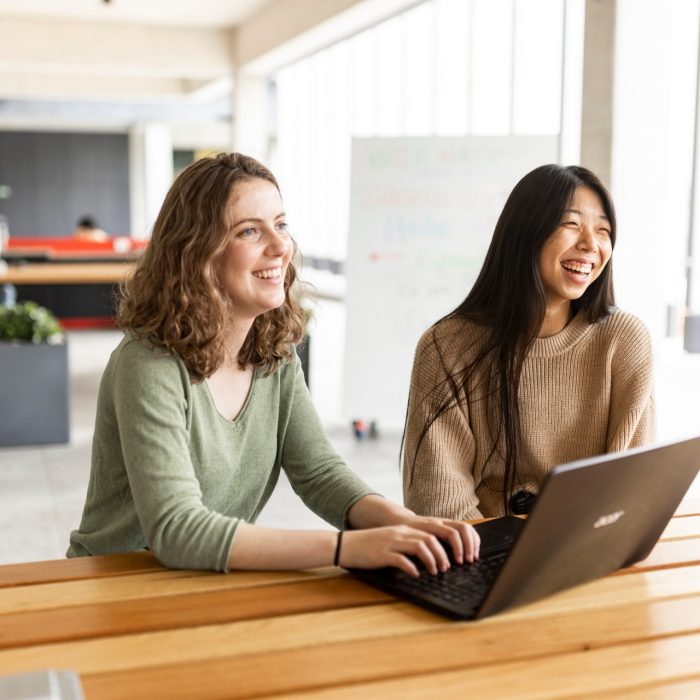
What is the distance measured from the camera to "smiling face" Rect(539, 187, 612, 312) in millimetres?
2002

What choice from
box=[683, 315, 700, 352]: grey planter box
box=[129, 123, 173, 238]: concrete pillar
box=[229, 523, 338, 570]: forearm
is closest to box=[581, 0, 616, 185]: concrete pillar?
box=[683, 315, 700, 352]: grey planter box

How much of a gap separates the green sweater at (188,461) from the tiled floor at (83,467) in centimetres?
109

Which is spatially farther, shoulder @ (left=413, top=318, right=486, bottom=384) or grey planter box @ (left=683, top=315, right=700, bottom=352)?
grey planter box @ (left=683, top=315, right=700, bottom=352)

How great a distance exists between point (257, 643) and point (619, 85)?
373 cm

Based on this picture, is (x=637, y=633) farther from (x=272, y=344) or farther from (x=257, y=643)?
(x=272, y=344)

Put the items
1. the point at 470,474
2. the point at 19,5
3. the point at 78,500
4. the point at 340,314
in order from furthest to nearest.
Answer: the point at 340,314 < the point at 19,5 < the point at 78,500 < the point at 470,474

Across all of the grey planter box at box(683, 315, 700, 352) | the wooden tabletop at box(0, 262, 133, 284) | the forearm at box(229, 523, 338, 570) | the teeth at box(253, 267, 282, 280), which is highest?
the teeth at box(253, 267, 282, 280)

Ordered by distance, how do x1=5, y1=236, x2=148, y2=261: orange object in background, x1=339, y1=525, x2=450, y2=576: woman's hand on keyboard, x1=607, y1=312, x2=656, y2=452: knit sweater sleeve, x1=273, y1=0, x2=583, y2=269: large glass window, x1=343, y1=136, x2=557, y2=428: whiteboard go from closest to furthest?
x1=339, y1=525, x2=450, y2=576: woman's hand on keyboard, x1=607, y1=312, x2=656, y2=452: knit sweater sleeve, x1=343, y1=136, x2=557, y2=428: whiteboard, x1=273, y1=0, x2=583, y2=269: large glass window, x1=5, y1=236, x2=148, y2=261: orange object in background

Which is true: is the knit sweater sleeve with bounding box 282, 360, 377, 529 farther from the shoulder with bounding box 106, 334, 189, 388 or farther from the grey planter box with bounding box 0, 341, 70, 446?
the grey planter box with bounding box 0, 341, 70, 446

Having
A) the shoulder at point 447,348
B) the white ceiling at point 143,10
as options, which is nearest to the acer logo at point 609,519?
the shoulder at point 447,348

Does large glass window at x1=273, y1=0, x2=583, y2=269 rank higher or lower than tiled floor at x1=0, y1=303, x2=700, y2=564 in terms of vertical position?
higher

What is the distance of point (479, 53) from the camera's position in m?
7.21

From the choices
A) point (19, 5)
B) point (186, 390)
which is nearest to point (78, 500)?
point (186, 390)

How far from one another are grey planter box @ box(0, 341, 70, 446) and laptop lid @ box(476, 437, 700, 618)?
4214mm
